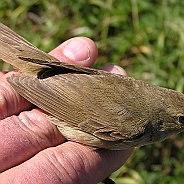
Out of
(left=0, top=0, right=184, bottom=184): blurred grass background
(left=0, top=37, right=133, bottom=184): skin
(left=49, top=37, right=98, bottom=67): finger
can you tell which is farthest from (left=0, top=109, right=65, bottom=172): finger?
(left=0, top=0, right=184, bottom=184): blurred grass background

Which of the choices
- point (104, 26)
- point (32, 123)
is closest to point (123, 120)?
point (32, 123)

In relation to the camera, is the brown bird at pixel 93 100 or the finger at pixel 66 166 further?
the brown bird at pixel 93 100

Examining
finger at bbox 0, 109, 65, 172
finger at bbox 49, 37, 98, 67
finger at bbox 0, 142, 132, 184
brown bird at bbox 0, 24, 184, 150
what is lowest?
finger at bbox 0, 142, 132, 184

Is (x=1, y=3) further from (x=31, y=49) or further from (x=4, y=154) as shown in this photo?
(x=4, y=154)

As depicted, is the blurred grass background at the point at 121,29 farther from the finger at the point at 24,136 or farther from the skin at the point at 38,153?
the finger at the point at 24,136

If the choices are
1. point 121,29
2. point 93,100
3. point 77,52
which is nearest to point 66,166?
point 93,100

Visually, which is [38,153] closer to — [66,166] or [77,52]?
[66,166]

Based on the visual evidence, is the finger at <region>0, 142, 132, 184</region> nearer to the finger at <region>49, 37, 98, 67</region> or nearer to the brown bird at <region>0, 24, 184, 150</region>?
the brown bird at <region>0, 24, 184, 150</region>

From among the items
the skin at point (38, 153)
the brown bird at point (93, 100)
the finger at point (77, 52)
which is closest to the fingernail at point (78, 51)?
the finger at point (77, 52)
